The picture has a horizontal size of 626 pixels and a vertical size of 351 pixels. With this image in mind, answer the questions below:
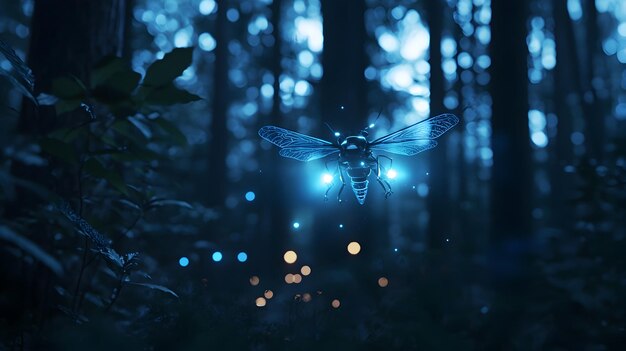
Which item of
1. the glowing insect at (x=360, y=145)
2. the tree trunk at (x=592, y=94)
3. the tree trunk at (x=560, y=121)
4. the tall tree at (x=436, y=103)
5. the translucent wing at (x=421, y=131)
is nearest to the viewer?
the glowing insect at (x=360, y=145)

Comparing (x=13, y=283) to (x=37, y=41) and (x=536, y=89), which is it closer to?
(x=37, y=41)

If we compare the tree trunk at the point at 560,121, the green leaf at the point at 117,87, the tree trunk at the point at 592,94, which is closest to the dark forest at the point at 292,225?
the green leaf at the point at 117,87

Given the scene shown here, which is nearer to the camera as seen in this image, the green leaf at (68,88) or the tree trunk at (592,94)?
the green leaf at (68,88)

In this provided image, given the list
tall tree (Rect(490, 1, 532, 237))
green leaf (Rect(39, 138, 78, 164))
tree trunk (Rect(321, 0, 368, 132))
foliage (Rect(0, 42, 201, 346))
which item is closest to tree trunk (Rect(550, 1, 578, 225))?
tall tree (Rect(490, 1, 532, 237))

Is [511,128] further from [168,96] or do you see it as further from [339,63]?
[168,96]

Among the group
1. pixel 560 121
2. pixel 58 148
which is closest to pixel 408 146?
pixel 58 148

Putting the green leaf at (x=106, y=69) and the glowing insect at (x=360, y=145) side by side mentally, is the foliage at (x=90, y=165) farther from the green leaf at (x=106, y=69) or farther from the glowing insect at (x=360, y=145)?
the glowing insect at (x=360, y=145)

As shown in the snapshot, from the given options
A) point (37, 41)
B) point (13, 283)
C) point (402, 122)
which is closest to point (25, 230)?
point (13, 283)
